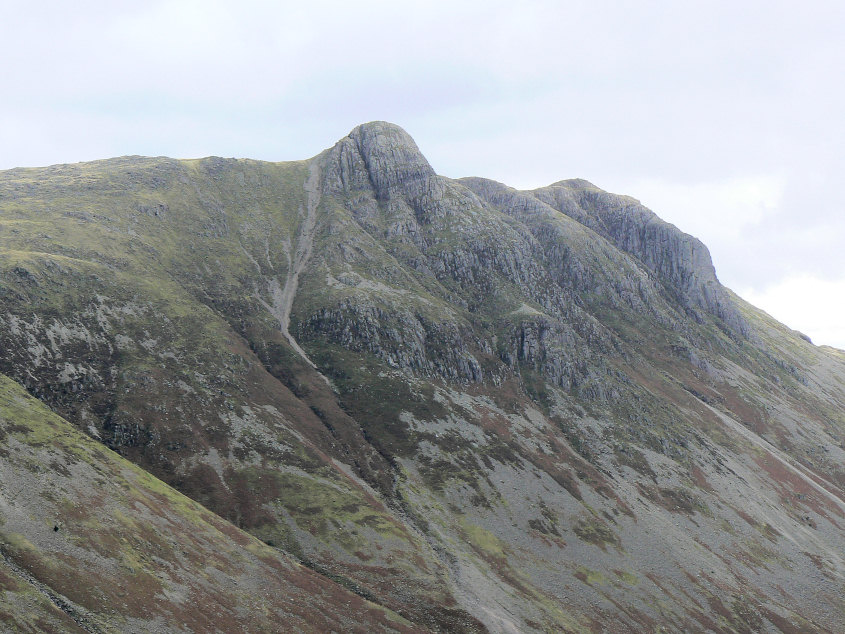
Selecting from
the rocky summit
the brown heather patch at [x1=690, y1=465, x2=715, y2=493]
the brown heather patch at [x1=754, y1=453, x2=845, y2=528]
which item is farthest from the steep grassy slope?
the brown heather patch at [x1=754, y1=453, x2=845, y2=528]

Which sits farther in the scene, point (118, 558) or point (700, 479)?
point (700, 479)

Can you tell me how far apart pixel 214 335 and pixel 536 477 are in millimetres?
103666

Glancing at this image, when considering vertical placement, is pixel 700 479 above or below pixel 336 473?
above

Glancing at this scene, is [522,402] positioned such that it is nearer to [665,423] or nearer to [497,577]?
[665,423]

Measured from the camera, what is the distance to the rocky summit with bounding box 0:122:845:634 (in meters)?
61.0

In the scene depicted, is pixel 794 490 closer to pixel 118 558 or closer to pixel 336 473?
pixel 336 473

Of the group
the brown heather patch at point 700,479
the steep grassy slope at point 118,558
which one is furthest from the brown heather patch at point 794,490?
the steep grassy slope at point 118,558

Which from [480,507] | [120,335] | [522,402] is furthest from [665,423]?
[120,335]

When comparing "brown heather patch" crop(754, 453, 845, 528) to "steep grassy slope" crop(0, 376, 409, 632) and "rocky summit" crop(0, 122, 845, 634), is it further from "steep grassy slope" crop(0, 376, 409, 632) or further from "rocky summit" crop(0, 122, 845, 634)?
"steep grassy slope" crop(0, 376, 409, 632)

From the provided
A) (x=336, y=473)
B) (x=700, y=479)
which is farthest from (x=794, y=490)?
(x=336, y=473)

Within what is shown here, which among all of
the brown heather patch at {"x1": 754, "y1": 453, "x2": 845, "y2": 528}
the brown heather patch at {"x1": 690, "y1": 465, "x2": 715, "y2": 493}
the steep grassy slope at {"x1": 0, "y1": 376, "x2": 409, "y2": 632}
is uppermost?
the brown heather patch at {"x1": 754, "y1": 453, "x2": 845, "y2": 528}

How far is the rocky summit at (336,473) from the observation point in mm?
60969

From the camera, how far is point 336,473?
11456 centimetres

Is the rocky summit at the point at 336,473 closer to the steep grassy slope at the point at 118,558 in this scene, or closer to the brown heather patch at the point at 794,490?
the steep grassy slope at the point at 118,558
